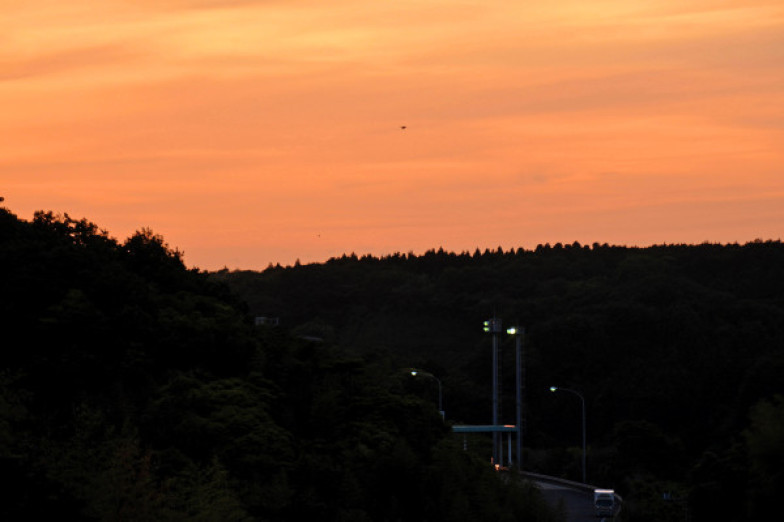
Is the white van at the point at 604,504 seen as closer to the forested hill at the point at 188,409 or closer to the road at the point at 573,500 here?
the road at the point at 573,500

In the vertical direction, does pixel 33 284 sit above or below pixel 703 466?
above

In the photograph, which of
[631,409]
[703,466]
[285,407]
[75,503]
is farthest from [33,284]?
[631,409]

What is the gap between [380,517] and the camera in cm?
6141

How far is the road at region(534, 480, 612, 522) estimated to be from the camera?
369ft

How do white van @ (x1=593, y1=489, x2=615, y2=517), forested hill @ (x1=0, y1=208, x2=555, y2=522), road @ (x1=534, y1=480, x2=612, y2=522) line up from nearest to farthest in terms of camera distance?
forested hill @ (x1=0, y1=208, x2=555, y2=522) < white van @ (x1=593, y1=489, x2=615, y2=517) < road @ (x1=534, y1=480, x2=612, y2=522)

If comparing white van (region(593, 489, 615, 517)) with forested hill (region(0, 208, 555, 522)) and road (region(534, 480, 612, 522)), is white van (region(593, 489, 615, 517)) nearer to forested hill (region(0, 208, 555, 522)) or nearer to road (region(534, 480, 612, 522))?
road (region(534, 480, 612, 522))

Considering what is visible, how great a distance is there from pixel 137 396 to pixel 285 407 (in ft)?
22.2

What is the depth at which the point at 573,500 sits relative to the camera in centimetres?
12512

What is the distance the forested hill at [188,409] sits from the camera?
5275 centimetres

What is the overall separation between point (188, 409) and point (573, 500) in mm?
70119

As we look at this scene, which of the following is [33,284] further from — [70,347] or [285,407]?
[285,407]

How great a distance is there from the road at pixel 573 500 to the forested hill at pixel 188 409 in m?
38.3

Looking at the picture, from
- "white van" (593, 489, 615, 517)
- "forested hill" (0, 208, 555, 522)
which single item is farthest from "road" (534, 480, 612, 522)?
"forested hill" (0, 208, 555, 522)

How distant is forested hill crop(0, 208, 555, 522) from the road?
38.3 metres
